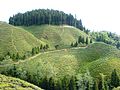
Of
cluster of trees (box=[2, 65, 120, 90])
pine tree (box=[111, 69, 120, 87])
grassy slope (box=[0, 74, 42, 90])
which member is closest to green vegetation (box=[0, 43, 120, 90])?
cluster of trees (box=[2, 65, 120, 90])

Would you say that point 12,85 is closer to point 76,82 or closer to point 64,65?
point 76,82

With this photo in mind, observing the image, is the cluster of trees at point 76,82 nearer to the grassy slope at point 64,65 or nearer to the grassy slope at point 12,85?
the grassy slope at point 64,65

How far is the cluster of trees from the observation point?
147 m

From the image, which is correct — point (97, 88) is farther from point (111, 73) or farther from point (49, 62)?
point (49, 62)

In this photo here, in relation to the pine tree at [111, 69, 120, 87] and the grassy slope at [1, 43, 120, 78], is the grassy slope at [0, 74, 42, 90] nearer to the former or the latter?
the grassy slope at [1, 43, 120, 78]

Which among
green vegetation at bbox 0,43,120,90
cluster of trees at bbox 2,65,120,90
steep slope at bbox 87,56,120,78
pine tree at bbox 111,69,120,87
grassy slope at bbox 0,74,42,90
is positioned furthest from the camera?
steep slope at bbox 87,56,120,78

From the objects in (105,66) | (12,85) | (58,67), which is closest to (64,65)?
(58,67)

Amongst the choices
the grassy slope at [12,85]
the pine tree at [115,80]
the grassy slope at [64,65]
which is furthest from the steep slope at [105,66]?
the grassy slope at [12,85]

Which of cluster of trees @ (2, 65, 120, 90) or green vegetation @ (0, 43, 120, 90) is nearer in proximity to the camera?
cluster of trees @ (2, 65, 120, 90)

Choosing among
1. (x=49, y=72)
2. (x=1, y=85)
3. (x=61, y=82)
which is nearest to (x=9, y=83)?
(x=1, y=85)

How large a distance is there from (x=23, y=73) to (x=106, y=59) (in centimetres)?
4732

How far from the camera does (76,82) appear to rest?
150 meters

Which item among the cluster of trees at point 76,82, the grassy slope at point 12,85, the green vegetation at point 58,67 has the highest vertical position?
the grassy slope at point 12,85

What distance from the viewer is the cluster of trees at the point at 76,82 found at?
147125mm
